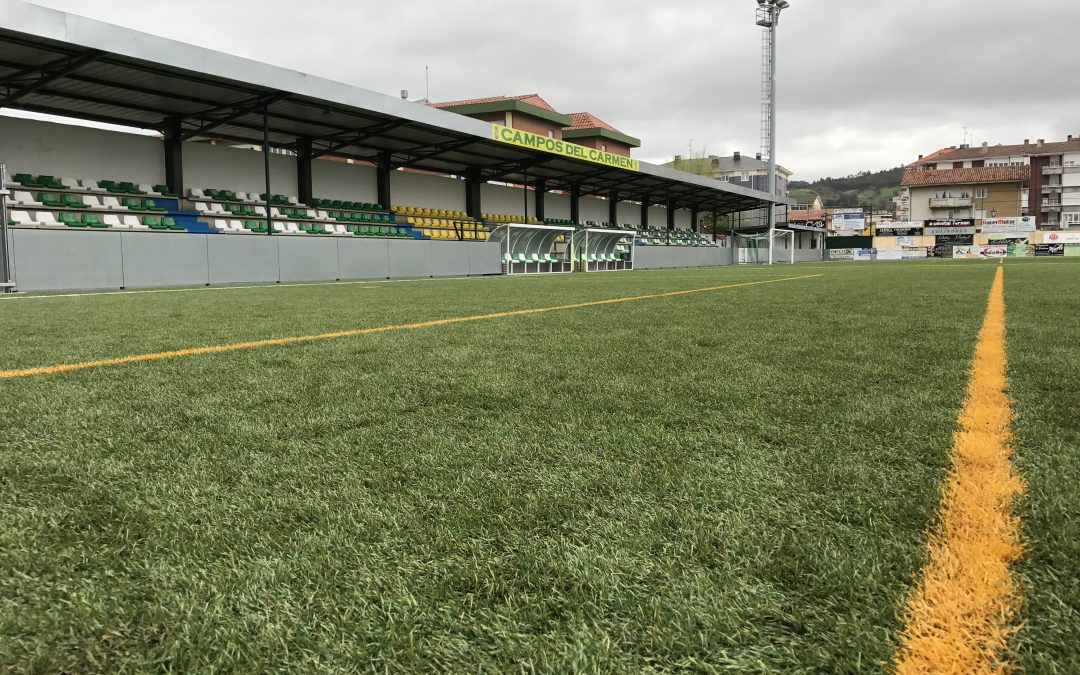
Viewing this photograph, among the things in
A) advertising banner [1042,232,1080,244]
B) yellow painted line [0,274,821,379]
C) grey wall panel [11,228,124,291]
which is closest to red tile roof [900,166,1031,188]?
advertising banner [1042,232,1080,244]

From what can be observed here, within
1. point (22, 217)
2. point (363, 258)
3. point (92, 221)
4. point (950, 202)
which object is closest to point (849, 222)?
point (950, 202)

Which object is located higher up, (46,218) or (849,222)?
(849,222)

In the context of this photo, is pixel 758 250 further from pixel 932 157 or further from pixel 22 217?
pixel 932 157

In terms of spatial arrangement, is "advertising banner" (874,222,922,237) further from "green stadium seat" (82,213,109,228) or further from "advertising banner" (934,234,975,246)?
"green stadium seat" (82,213,109,228)

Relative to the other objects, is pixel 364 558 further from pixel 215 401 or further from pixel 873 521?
pixel 215 401

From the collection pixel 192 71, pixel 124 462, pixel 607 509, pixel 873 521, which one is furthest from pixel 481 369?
pixel 192 71

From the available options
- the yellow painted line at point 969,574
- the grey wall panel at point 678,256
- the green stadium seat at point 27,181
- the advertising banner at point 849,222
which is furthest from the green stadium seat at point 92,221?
the advertising banner at point 849,222

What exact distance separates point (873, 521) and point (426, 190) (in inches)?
1100

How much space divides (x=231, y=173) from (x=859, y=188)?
148560 mm

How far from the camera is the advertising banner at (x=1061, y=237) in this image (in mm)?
50531

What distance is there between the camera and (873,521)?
49.0 inches

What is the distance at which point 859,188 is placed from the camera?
472ft

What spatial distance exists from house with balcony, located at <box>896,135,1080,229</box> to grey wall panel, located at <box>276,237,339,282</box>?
7545 centimetres

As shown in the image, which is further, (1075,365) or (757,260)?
(757,260)
